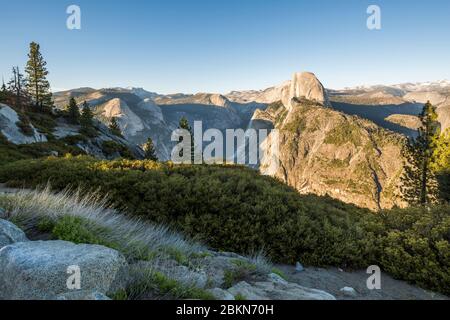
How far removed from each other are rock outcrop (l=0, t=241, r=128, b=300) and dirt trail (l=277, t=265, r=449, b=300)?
438 cm

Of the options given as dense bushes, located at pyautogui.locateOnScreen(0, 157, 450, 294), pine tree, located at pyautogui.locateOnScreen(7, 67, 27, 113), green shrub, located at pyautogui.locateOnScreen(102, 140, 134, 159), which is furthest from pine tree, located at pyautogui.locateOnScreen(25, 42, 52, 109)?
dense bushes, located at pyautogui.locateOnScreen(0, 157, 450, 294)

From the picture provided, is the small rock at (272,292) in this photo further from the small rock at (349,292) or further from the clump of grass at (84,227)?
the small rock at (349,292)

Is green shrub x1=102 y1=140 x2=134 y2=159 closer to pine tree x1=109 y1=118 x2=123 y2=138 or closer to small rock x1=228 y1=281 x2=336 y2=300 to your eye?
pine tree x1=109 y1=118 x2=123 y2=138

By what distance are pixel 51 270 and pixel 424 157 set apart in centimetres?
3737

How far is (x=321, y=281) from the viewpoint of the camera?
6617 mm

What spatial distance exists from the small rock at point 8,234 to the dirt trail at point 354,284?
565 centimetres

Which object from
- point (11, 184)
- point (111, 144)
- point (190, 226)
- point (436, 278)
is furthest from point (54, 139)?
point (436, 278)

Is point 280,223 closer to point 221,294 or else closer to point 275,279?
point 275,279

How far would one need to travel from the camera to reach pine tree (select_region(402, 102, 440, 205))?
101 ft

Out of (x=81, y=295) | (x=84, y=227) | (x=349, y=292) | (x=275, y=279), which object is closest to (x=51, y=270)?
(x=81, y=295)

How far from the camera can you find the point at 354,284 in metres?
6.72

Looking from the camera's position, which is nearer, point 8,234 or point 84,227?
point 8,234

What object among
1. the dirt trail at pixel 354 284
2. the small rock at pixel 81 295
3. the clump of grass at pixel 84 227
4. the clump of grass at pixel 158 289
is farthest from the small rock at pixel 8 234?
the dirt trail at pixel 354 284
